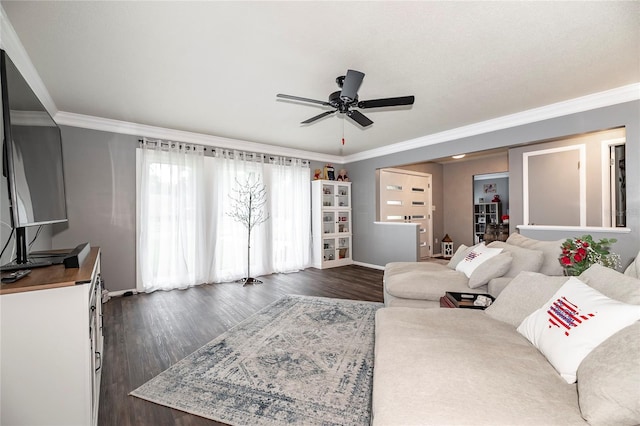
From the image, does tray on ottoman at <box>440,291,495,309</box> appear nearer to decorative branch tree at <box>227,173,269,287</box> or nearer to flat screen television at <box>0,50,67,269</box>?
flat screen television at <box>0,50,67,269</box>

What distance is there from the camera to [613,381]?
35.9 inches

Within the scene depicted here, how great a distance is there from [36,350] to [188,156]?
148 inches

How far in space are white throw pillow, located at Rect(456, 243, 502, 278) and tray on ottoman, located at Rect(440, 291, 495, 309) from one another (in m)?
0.43

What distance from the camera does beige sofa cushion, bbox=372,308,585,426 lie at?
3.12ft

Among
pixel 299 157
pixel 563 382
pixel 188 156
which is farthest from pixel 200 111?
pixel 563 382

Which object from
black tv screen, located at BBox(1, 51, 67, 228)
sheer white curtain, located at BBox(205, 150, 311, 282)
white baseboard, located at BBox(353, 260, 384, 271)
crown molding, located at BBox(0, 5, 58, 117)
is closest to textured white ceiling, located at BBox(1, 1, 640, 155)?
crown molding, located at BBox(0, 5, 58, 117)

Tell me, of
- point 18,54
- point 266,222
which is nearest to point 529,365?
point 18,54

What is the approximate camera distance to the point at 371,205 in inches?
242

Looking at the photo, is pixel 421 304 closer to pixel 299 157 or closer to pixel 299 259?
pixel 299 259

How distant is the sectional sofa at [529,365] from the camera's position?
0.93 m

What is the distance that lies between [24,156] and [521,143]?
509 cm

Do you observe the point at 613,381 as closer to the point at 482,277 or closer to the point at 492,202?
the point at 482,277

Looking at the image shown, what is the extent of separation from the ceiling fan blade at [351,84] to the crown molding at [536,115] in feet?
8.77

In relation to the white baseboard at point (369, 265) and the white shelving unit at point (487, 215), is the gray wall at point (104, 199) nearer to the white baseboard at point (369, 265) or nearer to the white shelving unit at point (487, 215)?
the white baseboard at point (369, 265)
